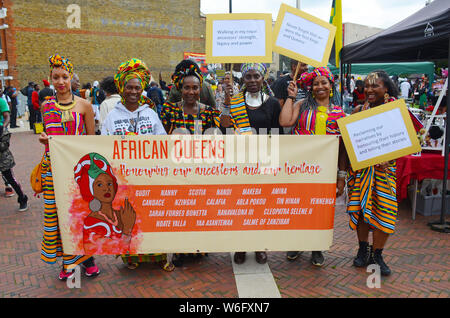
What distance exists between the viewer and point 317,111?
143 inches

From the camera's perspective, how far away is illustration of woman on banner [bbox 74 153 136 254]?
3252 mm

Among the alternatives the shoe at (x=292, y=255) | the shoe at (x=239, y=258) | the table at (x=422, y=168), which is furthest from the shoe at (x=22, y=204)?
the table at (x=422, y=168)

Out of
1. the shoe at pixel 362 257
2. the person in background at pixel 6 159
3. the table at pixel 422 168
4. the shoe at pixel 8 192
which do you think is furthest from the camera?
the shoe at pixel 8 192

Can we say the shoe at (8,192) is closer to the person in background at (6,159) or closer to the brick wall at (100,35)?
the person in background at (6,159)

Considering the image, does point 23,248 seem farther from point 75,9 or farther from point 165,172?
point 75,9

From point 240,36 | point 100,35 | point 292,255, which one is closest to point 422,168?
point 292,255

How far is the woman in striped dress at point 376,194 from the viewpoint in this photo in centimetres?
349

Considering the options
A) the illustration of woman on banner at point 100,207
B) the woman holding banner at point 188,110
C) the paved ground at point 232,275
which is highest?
the woman holding banner at point 188,110

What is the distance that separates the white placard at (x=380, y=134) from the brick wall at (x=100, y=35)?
2671 cm

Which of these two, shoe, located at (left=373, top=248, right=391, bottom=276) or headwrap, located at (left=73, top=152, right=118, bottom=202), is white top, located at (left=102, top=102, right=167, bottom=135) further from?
shoe, located at (left=373, top=248, right=391, bottom=276)

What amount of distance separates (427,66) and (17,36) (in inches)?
1025

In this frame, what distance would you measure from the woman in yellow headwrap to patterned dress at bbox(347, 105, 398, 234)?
2.05 meters

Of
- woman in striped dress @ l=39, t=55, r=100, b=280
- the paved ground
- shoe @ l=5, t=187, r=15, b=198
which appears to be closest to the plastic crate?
the paved ground

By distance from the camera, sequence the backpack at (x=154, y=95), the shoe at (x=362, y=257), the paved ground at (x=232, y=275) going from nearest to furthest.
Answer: the paved ground at (x=232, y=275) → the shoe at (x=362, y=257) → the backpack at (x=154, y=95)
